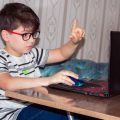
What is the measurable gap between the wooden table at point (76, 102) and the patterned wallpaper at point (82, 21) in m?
0.77

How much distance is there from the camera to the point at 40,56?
1.83 metres

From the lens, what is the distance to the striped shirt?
148 centimetres

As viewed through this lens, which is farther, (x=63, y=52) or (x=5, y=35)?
(x=63, y=52)

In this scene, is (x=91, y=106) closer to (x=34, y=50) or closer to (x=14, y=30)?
(x=14, y=30)

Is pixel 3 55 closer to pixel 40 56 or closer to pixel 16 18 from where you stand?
pixel 16 18


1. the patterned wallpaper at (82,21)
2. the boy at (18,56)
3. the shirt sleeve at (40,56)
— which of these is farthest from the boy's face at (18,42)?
the patterned wallpaper at (82,21)

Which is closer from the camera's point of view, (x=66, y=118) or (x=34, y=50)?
(x=66, y=118)

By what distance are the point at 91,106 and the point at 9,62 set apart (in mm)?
640

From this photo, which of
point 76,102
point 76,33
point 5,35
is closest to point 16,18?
point 5,35

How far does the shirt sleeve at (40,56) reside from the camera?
1818 mm

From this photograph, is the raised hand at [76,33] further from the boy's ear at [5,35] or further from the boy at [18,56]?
the boy's ear at [5,35]

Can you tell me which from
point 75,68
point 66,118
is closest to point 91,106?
point 66,118

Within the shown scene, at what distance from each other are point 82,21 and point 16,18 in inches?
36.0

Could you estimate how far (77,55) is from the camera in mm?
2416
